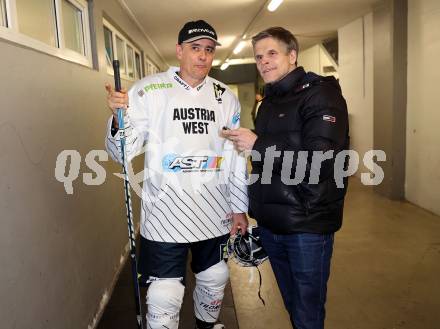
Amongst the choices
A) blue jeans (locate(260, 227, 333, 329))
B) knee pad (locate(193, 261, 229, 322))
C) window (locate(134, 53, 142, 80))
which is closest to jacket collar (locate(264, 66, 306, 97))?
blue jeans (locate(260, 227, 333, 329))

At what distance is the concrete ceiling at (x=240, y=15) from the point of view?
4.90m

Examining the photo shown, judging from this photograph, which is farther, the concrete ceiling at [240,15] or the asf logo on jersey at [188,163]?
the concrete ceiling at [240,15]

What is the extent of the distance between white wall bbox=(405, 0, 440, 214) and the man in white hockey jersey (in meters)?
3.46

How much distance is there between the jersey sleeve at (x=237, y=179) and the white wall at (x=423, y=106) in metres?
3.31

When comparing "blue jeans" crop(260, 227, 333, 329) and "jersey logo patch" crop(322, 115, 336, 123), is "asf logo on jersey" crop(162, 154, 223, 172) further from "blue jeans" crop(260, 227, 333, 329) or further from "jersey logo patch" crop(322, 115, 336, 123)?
"jersey logo patch" crop(322, 115, 336, 123)

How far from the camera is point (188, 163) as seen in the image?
1.82 meters

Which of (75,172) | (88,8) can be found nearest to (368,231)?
(75,172)

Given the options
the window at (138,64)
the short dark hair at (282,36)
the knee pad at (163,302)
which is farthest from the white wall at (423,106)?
the window at (138,64)

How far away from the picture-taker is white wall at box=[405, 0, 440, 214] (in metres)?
4.28

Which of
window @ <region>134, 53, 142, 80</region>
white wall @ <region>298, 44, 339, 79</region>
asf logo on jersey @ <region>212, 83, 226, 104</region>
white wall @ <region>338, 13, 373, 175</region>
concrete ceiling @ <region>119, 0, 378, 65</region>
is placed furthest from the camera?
white wall @ <region>298, 44, 339, 79</region>

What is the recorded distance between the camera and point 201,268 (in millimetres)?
1988

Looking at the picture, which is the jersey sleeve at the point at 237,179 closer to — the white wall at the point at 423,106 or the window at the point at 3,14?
the window at the point at 3,14

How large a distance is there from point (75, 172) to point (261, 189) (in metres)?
1.10

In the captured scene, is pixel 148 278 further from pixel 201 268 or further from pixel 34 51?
pixel 34 51
